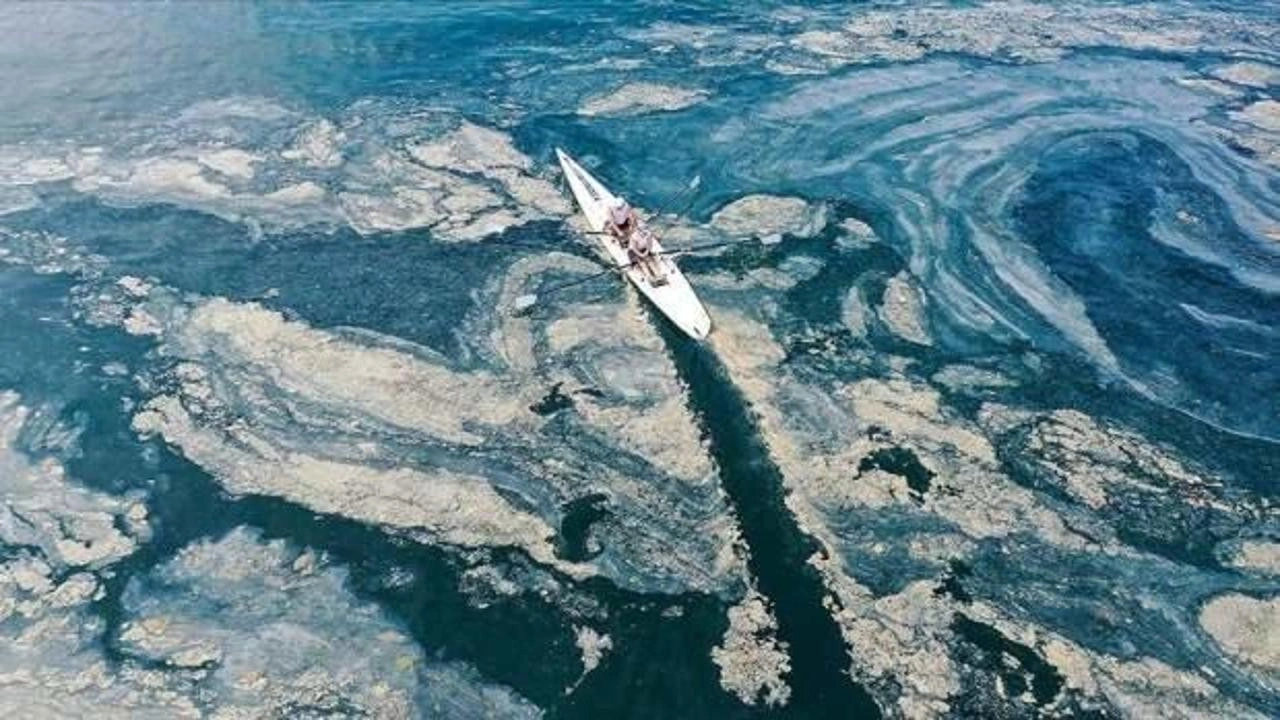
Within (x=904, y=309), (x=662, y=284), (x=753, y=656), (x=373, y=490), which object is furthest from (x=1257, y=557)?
(x=373, y=490)

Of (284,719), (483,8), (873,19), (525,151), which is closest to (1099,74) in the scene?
(873,19)

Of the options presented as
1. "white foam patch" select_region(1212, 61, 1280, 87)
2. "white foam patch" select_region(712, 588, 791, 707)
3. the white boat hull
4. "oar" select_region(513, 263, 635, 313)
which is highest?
"white foam patch" select_region(1212, 61, 1280, 87)

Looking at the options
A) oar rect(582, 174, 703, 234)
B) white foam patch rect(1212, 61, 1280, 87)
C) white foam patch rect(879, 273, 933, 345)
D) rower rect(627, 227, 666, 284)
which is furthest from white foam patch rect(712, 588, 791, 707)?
white foam patch rect(1212, 61, 1280, 87)

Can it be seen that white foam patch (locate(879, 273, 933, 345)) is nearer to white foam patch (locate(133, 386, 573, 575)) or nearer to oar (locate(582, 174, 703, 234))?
oar (locate(582, 174, 703, 234))

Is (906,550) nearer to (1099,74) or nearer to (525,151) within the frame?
(525,151)

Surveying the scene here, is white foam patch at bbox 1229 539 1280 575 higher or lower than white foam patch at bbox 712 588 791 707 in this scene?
higher

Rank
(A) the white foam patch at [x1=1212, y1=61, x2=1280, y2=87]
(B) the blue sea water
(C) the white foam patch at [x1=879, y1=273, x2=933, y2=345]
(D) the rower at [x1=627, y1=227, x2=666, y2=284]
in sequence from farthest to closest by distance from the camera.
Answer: (A) the white foam patch at [x1=1212, y1=61, x2=1280, y2=87] < (D) the rower at [x1=627, y1=227, x2=666, y2=284] < (C) the white foam patch at [x1=879, y1=273, x2=933, y2=345] < (B) the blue sea water
